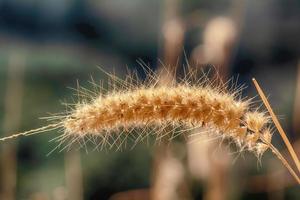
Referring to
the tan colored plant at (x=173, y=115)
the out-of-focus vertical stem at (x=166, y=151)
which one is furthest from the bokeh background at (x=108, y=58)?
the tan colored plant at (x=173, y=115)

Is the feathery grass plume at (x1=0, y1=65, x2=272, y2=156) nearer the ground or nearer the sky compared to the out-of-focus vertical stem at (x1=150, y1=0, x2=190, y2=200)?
nearer the ground

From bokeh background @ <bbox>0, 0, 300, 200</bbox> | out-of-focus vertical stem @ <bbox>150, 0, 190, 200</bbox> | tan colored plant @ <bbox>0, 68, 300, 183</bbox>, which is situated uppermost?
bokeh background @ <bbox>0, 0, 300, 200</bbox>

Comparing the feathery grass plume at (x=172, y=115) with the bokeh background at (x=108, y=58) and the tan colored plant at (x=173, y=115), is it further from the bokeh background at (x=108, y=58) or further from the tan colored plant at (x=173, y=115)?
the bokeh background at (x=108, y=58)

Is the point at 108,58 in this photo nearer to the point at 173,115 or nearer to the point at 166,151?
the point at 166,151

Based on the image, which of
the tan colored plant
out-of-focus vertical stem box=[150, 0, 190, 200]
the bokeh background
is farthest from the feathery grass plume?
the bokeh background

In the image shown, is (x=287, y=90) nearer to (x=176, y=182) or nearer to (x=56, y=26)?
(x=56, y=26)

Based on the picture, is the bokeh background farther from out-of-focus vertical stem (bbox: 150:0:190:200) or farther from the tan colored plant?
the tan colored plant

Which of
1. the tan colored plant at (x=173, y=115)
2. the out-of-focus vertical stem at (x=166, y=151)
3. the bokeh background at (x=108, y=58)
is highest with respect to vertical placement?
the bokeh background at (x=108, y=58)

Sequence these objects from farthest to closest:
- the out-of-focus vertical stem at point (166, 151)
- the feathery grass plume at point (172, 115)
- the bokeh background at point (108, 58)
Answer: the bokeh background at point (108, 58) < the out-of-focus vertical stem at point (166, 151) < the feathery grass plume at point (172, 115)

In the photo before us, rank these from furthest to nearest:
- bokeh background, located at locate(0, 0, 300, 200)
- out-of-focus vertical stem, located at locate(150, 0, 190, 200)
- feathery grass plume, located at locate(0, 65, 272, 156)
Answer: bokeh background, located at locate(0, 0, 300, 200), out-of-focus vertical stem, located at locate(150, 0, 190, 200), feathery grass plume, located at locate(0, 65, 272, 156)

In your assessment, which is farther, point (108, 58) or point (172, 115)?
point (108, 58)

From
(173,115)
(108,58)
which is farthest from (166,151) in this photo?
(108,58)
